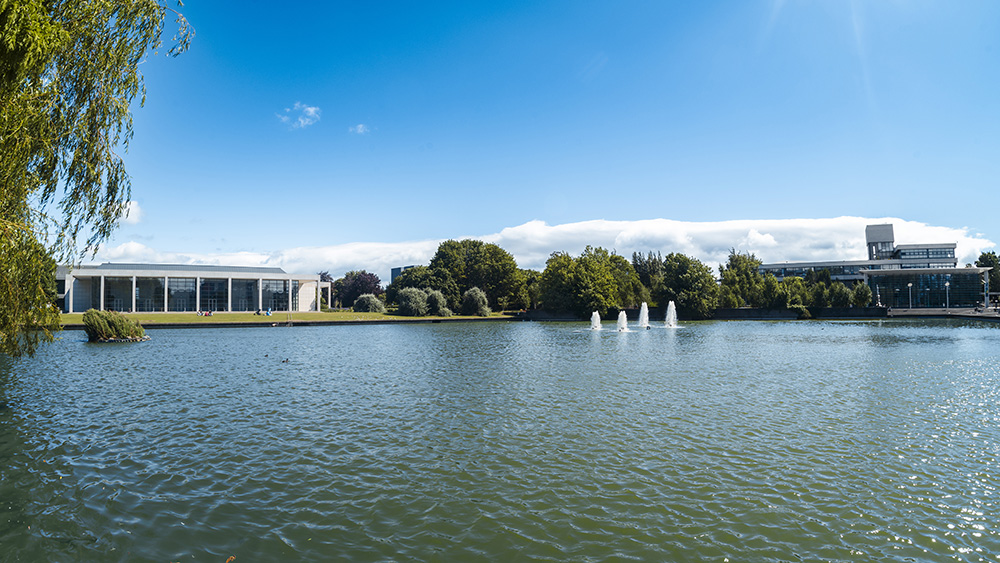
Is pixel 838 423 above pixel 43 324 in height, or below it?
below

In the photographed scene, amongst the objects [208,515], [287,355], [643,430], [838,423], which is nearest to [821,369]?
[838,423]

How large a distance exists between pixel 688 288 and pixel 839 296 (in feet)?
103

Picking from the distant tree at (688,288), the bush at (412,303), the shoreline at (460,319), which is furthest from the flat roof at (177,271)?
the distant tree at (688,288)

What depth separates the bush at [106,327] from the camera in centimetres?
4891

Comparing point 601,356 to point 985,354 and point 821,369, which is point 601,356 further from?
point 985,354

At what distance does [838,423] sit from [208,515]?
18.5m

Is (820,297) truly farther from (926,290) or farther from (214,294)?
(214,294)

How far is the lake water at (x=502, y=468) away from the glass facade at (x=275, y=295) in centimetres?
9237

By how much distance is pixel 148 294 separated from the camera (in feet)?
346

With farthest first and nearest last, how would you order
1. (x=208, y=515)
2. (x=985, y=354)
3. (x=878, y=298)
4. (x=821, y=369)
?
(x=878, y=298) → (x=985, y=354) → (x=821, y=369) → (x=208, y=515)

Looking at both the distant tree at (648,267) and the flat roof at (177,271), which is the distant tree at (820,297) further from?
the flat roof at (177,271)

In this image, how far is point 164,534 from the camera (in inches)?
378

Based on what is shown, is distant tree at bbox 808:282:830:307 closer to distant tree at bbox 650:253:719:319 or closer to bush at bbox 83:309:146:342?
distant tree at bbox 650:253:719:319

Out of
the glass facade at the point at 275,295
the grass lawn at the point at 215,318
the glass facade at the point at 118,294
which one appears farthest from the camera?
the glass facade at the point at 275,295
